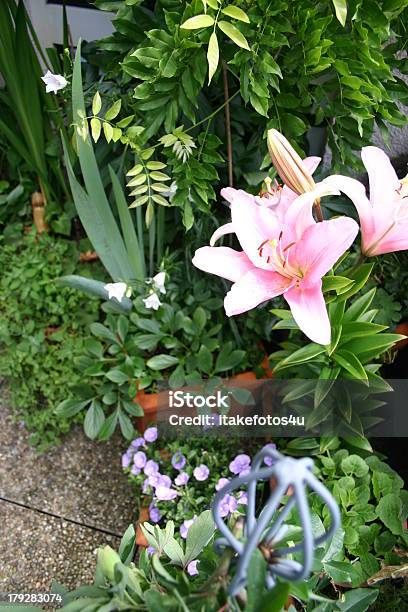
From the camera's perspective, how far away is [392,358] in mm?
1381

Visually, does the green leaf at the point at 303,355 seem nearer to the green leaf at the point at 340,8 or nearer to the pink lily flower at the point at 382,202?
the pink lily flower at the point at 382,202

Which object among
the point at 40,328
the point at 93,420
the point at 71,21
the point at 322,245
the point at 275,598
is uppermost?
the point at 71,21

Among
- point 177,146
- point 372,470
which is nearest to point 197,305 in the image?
point 177,146

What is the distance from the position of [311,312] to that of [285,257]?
8cm

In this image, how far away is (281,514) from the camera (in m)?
0.45

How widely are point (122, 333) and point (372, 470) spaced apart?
64cm

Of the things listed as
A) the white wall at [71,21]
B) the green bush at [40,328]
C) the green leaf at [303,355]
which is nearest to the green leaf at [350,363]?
the green leaf at [303,355]

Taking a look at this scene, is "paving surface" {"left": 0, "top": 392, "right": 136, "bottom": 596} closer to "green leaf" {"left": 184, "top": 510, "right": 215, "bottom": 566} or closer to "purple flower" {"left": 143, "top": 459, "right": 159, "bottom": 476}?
→ "purple flower" {"left": 143, "top": 459, "right": 159, "bottom": 476}

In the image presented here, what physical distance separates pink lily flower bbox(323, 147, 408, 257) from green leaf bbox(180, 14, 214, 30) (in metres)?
0.32

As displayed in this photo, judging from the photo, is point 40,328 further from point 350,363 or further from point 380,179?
point 380,179

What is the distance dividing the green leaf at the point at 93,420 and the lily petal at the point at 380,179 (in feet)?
2.94

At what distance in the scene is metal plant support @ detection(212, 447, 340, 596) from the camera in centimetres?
38

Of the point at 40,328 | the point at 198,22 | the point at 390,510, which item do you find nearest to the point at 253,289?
the point at 198,22

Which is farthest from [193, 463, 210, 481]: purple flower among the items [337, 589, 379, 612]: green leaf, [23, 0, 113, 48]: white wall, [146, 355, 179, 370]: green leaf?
[23, 0, 113, 48]: white wall
